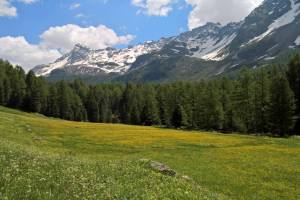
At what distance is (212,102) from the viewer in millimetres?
125625

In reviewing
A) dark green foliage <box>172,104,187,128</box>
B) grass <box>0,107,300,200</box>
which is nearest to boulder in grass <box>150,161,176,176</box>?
grass <box>0,107,300,200</box>

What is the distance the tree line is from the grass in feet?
132

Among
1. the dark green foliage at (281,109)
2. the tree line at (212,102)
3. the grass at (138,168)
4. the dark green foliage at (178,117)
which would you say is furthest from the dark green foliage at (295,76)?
the grass at (138,168)

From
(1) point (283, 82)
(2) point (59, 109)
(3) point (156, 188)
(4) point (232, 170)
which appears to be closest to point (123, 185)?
(3) point (156, 188)

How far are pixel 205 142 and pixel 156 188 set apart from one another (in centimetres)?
4201

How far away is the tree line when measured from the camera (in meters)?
106

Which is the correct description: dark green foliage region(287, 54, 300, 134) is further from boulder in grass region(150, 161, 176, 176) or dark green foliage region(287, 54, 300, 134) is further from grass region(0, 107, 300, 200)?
boulder in grass region(150, 161, 176, 176)

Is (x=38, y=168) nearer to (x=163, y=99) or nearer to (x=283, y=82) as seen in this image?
(x=283, y=82)

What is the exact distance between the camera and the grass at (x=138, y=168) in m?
18.8

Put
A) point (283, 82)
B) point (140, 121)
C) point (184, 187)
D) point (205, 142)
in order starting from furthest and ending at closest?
point (140, 121), point (283, 82), point (205, 142), point (184, 187)

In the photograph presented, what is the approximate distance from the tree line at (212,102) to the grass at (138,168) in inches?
1589

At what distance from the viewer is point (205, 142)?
63781 mm

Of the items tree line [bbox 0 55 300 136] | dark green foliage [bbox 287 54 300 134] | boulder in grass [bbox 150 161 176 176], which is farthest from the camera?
dark green foliage [bbox 287 54 300 134]

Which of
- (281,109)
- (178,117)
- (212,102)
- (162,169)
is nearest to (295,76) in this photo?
(212,102)
